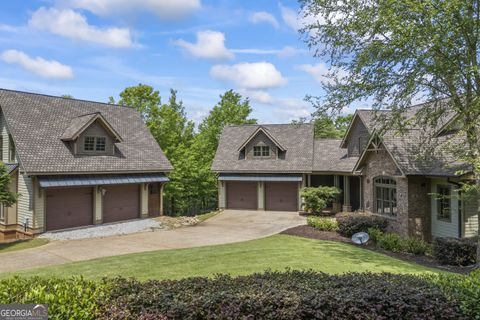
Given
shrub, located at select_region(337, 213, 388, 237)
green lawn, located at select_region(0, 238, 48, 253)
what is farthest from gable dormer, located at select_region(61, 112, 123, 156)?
shrub, located at select_region(337, 213, 388, 237)

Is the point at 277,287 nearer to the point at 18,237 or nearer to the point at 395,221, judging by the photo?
the point at 395,221

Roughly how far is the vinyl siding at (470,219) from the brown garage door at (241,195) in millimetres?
16397

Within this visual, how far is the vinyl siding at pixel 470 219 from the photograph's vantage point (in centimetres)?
1634

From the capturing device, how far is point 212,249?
48.8 ft

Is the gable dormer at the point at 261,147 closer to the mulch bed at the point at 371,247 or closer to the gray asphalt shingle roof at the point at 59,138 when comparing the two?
the gray asphalt shingle roof at the point at 59,138

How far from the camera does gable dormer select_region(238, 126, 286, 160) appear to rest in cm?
3023

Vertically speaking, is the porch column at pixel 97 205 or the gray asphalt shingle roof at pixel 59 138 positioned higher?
the gray asphalt shingle roof at pixel 59 138

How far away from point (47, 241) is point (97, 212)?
14.0 feet

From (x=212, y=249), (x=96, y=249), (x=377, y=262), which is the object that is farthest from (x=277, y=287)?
(x=96, y=249)

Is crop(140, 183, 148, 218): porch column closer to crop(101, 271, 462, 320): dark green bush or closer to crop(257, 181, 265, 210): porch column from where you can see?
crop(257, 181, 265, 210): porch column

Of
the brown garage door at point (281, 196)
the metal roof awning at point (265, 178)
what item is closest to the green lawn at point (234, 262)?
the metal roof awning at point (265, 178)

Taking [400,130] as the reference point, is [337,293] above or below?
below

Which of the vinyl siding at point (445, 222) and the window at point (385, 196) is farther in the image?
the window at point (385, 196)

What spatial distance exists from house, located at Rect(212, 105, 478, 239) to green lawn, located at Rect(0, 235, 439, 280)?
207 inches
